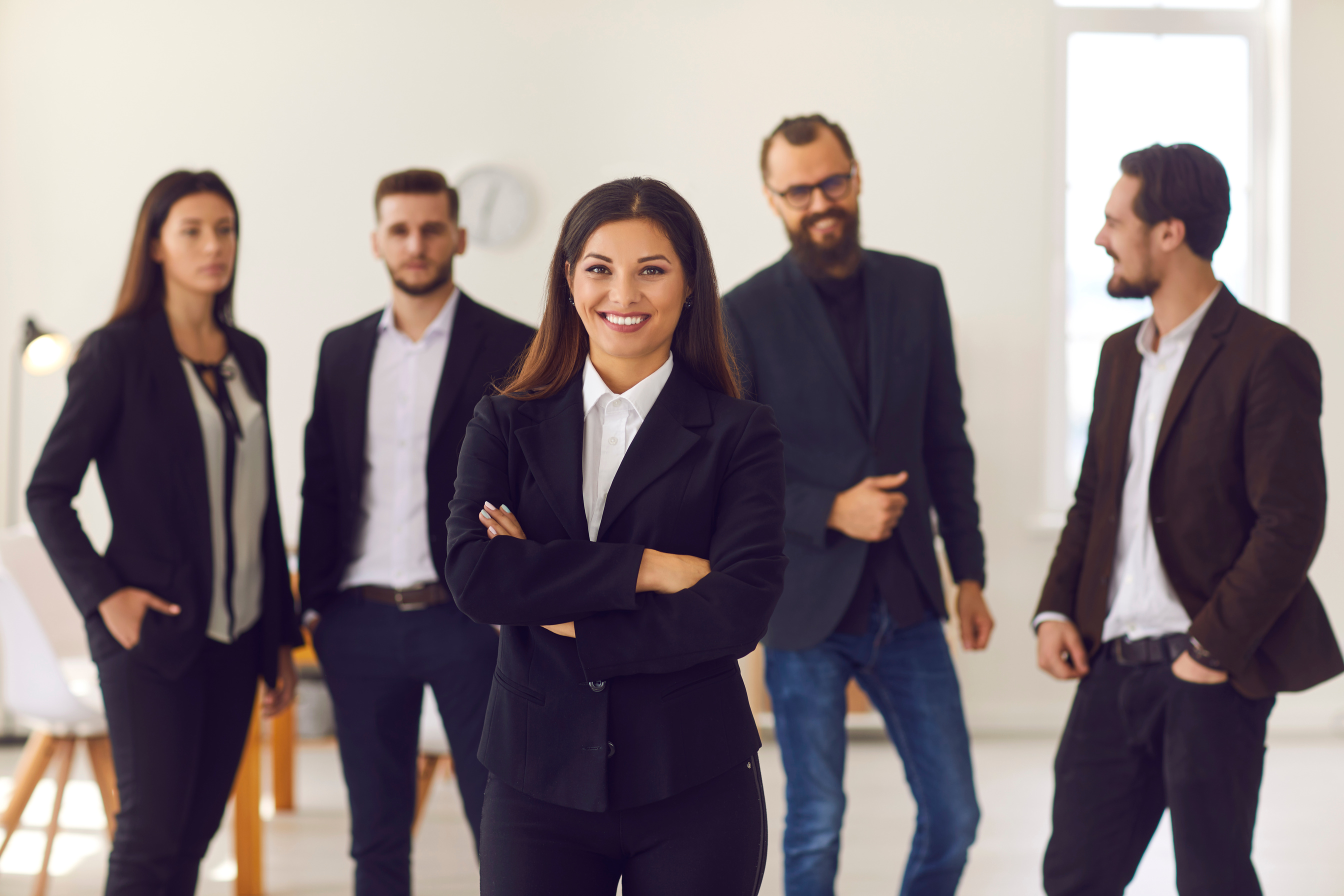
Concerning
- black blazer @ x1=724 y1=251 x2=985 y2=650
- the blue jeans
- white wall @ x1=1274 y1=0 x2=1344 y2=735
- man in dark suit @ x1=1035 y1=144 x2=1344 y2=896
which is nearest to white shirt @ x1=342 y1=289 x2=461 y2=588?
black blazer @ x1=724 y1=251 x2=985 y2=650

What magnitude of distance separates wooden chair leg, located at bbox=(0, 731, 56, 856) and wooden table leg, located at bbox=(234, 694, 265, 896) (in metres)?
0.51

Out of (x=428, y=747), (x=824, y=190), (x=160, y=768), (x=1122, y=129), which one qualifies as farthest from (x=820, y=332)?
(x=1122, y=129)

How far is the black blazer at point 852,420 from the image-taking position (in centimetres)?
204

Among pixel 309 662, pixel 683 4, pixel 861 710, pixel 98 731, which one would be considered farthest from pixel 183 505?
pixel 683 4

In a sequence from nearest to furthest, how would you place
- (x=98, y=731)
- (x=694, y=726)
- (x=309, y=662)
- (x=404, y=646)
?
(x=694, y=726) < (x=404, y=646) < (x=98, y=731) < (x=309, y=662)

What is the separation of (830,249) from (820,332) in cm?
17

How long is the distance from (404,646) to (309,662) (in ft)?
7.19

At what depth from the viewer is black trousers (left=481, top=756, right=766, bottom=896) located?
1.22 m

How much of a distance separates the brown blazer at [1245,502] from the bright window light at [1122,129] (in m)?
3.34

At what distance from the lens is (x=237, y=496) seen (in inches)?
85.9

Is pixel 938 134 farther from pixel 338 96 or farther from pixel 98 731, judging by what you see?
pixel 98 731

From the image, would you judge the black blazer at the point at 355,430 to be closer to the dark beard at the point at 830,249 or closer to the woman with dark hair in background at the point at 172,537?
the woman with dark hair in background at the point at 172,537

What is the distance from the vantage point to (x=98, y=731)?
9.43ft

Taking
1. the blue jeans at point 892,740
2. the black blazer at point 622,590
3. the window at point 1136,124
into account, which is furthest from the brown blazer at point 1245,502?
the window at point 1136,124
